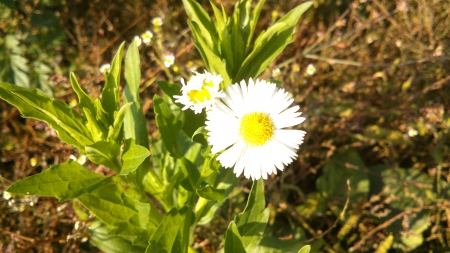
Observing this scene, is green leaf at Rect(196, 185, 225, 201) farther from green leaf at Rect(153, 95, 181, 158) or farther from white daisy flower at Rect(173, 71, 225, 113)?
white daisy flower at Rect(173, 71, 225, 113)

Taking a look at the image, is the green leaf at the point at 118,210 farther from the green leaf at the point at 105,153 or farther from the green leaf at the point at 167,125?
the green leaf at the point at 167,125

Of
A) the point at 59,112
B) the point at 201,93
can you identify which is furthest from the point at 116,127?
the point at 201,93

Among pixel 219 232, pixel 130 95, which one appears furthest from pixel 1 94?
pixel 219 232

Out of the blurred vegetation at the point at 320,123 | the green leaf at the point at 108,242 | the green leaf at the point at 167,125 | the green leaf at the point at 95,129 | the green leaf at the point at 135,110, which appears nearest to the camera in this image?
the green leaf at the point at 95,129

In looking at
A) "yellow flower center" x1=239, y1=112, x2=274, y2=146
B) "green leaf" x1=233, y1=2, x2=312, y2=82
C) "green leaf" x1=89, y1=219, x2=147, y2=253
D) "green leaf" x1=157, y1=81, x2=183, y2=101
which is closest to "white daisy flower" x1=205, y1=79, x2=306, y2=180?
"yellow flower center" x1=239, y1=112, x2=274, y2=146

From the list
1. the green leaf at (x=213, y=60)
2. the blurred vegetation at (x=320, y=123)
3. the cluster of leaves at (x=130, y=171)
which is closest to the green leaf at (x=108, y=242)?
the cluster of leaves at (x=130, y=171)
